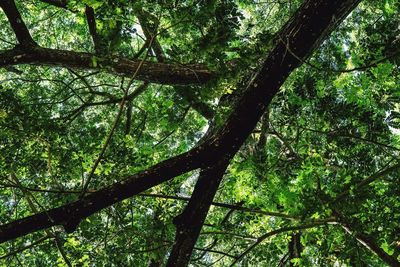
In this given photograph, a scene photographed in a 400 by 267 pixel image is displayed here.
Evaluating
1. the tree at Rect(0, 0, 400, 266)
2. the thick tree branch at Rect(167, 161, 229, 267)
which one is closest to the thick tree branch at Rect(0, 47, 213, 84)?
the tree at Rect(0, 0, 400, 266)

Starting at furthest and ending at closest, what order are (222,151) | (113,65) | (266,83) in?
(113,65), (222,151), (266,83)

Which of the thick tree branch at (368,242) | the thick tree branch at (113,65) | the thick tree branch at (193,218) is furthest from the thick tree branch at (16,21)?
the thick tree branch at (368,242)

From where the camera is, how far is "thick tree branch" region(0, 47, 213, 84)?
15.4 ft

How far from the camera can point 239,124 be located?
9.82 feet

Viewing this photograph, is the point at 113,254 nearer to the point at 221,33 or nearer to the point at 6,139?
the point at 6,139

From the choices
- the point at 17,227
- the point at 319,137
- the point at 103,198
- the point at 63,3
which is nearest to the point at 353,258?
the point at 319,137

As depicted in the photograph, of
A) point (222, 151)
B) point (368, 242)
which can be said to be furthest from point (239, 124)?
point (368, 242)

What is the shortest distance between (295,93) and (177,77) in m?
1.69

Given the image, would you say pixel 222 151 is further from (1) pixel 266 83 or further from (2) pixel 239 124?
(1) pixel 266 83

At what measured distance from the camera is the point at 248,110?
291cm

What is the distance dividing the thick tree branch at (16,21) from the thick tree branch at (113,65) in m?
0.12

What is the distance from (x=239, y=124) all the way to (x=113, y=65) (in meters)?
2.17

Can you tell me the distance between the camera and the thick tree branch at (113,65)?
470 cm

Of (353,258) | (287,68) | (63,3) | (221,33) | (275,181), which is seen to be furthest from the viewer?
(63,3)
